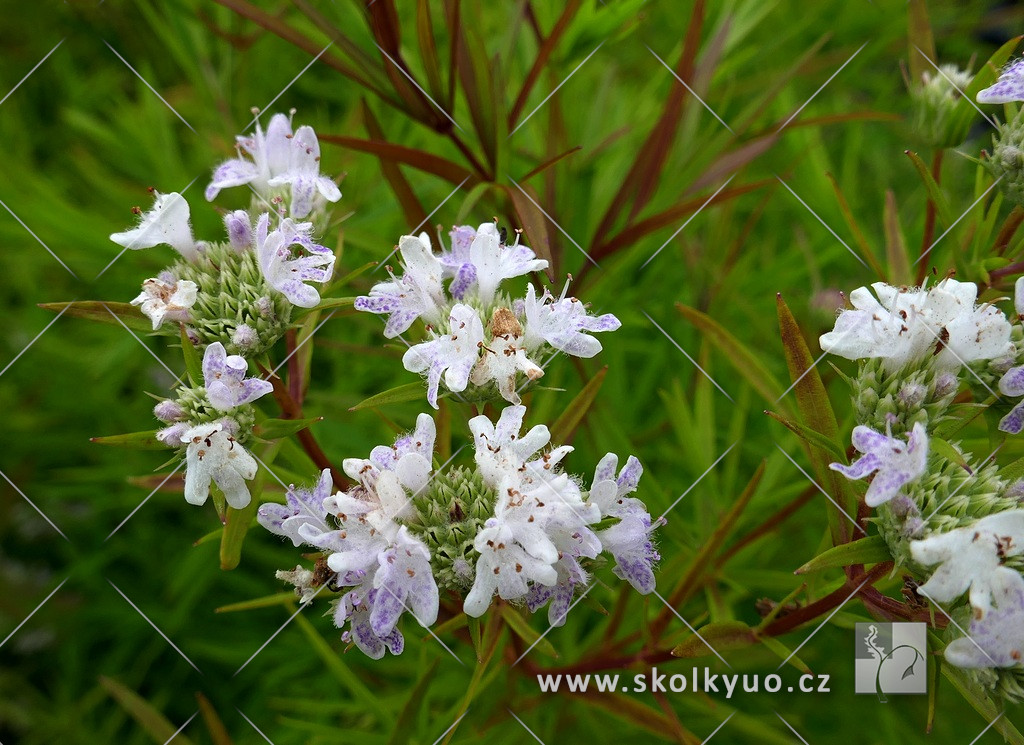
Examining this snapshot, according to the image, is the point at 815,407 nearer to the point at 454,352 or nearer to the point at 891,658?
the point at 891,658

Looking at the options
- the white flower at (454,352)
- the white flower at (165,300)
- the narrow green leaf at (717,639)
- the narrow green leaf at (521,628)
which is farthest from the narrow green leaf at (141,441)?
the narrow green leaf at (717,639)

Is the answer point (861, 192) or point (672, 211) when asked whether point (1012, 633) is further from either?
point (861, 192)

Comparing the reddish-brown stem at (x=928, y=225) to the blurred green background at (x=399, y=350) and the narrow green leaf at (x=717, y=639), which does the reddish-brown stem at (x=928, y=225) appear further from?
the narrow green leaf at (x=717, y=639)

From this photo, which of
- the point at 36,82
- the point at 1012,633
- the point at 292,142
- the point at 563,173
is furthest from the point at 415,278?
the point at 36,82

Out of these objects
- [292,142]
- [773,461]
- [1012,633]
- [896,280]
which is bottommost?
[773,461]

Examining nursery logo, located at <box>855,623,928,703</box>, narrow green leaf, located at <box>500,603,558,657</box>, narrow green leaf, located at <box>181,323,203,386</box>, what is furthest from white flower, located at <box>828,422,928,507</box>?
narrow green leaf, located at <box>181,323,203,386</box>

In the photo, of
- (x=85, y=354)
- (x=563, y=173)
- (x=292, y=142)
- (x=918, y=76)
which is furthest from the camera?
(x=85, y=354)
